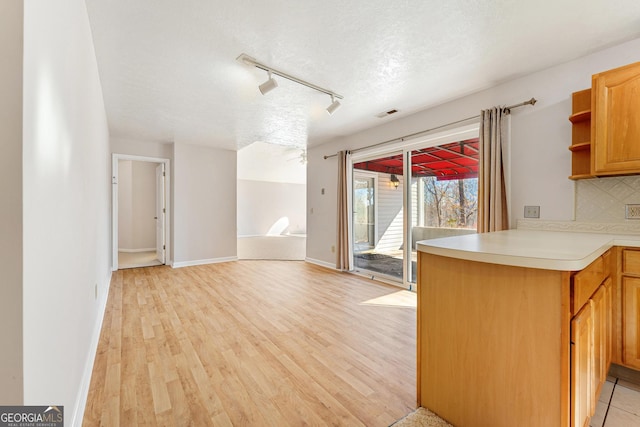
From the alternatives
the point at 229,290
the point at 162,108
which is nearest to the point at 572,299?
the point at 229,290

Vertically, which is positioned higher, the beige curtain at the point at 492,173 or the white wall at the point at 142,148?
the white wall at the point at 142,148

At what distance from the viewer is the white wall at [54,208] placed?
77 cm

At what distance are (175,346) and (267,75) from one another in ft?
8.60

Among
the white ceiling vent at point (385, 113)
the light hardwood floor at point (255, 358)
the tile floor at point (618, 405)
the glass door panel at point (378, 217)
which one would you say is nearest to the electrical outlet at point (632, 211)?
the tile floor at point (618, 405)

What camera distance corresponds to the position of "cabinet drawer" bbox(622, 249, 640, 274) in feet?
5.69

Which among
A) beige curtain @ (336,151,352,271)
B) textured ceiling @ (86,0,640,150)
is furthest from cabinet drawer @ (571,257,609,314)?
beige curtain @ (336,151,352,271)

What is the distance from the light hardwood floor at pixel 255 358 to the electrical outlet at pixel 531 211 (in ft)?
5.02

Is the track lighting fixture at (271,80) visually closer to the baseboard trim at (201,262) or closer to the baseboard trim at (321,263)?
the baseboard trim at (321,263)

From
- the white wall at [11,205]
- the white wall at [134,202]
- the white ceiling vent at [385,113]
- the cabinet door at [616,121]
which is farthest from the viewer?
the white wall at [134,202]

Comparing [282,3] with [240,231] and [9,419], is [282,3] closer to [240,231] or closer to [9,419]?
[9,419]

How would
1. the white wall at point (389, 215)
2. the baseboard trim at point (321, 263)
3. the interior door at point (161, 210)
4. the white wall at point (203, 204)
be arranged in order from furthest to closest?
the interior door at point (161, 210) → the white wall at point (203, 204) → the baseboard trim at point (321, 263) → the white wall at point (389, 215)

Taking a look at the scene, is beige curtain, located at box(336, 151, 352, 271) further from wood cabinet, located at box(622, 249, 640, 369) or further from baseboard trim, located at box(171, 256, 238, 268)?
wood cabinet, located at box(622, 249, 640, 369)

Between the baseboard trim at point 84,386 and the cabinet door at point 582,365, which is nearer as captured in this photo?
the cabinet door at point 582,365

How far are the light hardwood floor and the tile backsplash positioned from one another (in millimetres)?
1822
